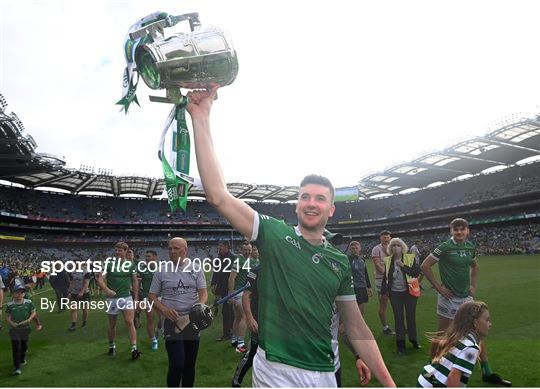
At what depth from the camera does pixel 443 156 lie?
38.2 m

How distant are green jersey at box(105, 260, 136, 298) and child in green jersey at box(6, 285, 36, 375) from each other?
140 cm

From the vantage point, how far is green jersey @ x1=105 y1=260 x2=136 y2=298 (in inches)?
289

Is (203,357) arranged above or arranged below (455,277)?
below

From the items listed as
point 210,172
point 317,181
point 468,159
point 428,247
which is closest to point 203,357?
point 317,181

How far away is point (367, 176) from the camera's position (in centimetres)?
4831

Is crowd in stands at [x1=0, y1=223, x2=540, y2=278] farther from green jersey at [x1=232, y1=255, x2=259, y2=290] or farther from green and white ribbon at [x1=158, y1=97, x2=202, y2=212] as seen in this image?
green and white ribbon at [x1=158, y1=97, x2=202, y2=212]

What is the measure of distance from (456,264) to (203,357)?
14.9ft

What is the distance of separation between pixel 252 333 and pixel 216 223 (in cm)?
5398

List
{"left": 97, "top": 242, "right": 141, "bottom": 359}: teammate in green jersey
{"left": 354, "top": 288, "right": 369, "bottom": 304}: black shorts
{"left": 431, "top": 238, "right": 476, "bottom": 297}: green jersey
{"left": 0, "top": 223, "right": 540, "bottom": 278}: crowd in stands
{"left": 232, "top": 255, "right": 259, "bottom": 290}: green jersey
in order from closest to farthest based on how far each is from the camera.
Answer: {"left": 431, "top": 238, "right": 476, "bottom": 297}: green jersey → {"left": 97, "top": 242, "right": 141, "bottom": 359}: teammate in green jersey → {"left": 232, "top": 255, "right": 259, "bottom": 290}: green jersey → {"left": 354, "top": 288, "right": 369, "bottom": 304}: black shorts → {"left": 0, "top": 223, "right": 540, "bottom": 278}: crowd in stands

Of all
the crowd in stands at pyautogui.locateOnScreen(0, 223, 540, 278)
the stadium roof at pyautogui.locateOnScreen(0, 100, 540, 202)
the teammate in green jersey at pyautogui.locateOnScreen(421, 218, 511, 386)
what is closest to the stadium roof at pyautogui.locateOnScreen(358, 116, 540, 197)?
the stadium roof at pyautogui.locateOnScreen(0, 100, 540, 202)

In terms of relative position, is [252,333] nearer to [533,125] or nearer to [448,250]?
[448,250]

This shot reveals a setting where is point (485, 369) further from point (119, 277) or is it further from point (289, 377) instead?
point (119, 277)

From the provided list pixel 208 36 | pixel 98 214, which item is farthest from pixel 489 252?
pixel 98 214

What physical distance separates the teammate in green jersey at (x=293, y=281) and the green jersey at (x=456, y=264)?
3.76m
